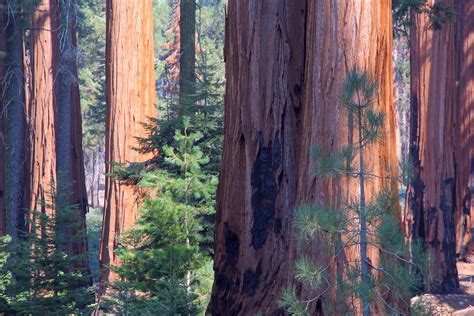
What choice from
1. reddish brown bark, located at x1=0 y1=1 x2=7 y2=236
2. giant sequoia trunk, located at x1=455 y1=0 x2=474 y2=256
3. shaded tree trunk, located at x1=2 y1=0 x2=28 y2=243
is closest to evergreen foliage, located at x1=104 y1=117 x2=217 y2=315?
reddish brown bark, located at x1=0 y1=1 x2=7 y2=236

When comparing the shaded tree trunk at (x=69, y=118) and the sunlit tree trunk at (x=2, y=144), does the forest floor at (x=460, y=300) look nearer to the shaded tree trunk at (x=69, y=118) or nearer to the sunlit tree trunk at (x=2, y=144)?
the shaded tree trunk at (x=69, y=118)

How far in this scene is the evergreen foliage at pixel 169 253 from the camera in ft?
21.0

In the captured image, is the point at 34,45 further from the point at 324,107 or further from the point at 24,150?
the point at 324,107

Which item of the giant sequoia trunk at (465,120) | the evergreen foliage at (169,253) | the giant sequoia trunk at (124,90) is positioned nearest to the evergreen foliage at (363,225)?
the evergreen foliage at (169,253)

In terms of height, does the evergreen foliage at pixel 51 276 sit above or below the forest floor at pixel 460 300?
above

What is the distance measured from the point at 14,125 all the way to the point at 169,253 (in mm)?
11963

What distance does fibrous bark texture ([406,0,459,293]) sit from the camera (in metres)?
13.8

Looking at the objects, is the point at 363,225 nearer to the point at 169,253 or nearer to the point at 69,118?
the point at 169,253

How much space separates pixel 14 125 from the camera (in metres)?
17.8

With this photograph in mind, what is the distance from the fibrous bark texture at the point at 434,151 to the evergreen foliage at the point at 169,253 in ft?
21.9

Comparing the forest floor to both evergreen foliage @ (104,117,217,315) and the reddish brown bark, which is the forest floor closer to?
evergreen foliage @ (104,117,217,315)

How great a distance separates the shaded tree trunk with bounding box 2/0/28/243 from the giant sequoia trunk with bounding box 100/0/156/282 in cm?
546

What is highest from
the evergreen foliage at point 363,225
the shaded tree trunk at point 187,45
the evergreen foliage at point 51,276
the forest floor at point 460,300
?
the shaded tree trunk at point 187,45

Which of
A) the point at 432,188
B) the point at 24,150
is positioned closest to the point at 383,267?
the point at 432,188
